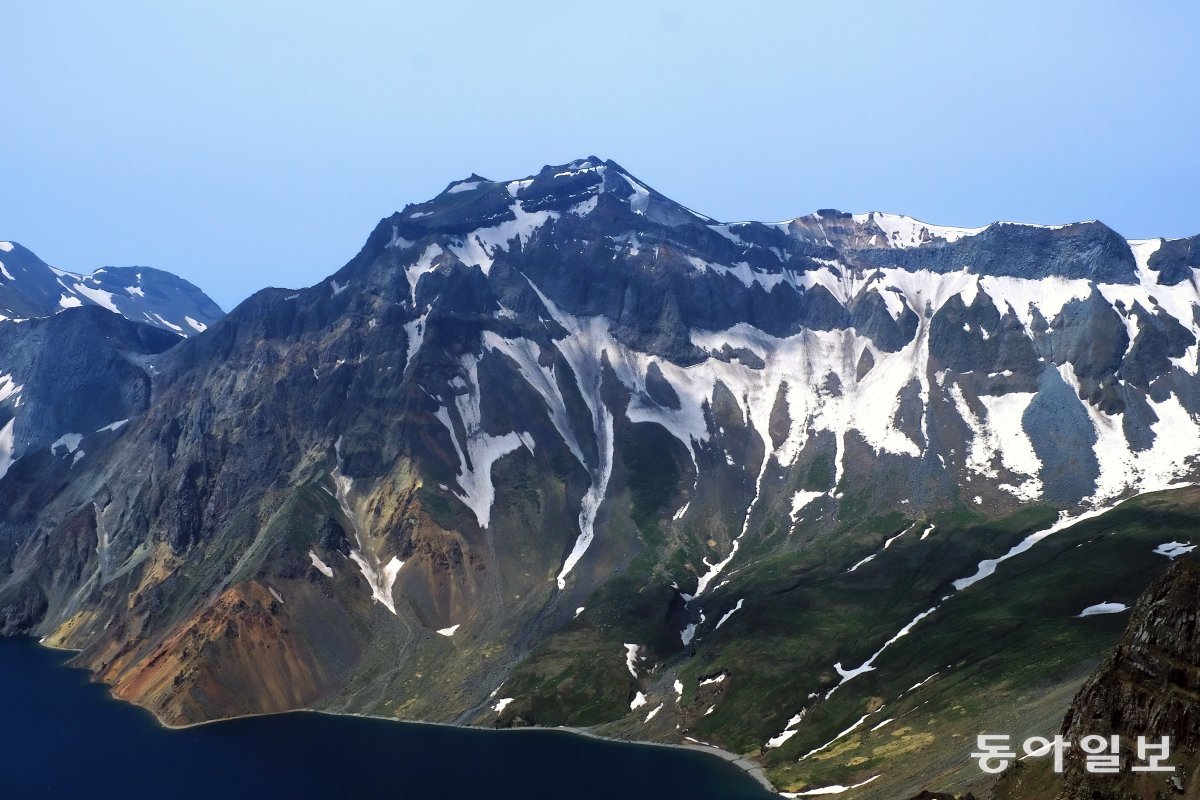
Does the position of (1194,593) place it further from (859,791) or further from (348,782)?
(348,782)

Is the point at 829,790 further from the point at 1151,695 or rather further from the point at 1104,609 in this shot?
the point at 1151,695

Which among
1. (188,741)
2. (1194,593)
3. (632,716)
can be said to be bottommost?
(632,716)

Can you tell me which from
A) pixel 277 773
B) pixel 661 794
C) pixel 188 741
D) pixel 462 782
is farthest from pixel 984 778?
pixel 188 741

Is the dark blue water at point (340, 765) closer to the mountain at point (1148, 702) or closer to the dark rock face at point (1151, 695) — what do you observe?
the mountain at point (1148, 702)

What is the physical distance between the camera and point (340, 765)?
171250mm

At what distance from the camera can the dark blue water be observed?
511 feet

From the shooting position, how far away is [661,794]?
15112 cm

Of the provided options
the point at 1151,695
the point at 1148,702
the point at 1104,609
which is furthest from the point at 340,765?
the point at 1104,609

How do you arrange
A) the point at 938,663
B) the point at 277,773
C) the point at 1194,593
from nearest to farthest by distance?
1. the point at 1194,593
2. the point at 277,773
3. the point at 938,663

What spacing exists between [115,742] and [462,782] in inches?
2977

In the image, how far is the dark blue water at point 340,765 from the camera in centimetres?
15588

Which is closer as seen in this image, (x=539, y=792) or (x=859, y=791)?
(x=859, y=791)

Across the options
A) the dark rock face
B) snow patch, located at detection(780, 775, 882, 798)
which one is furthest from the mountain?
snow patch, located at detection(780, 775, 882, 798)

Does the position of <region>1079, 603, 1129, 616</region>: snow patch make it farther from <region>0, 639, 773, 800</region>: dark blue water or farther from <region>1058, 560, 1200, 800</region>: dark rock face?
<region>1058, 560, 1200, 800</region>: dark rock face
